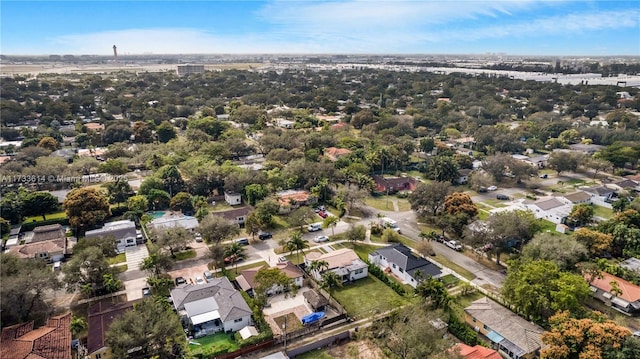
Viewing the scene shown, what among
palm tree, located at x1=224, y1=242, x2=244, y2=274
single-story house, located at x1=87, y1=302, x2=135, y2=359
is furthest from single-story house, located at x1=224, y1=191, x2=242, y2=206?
single-story house, located at x1=87, y1=302, x2=135, y2=359

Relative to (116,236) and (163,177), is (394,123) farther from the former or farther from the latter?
(116,236)

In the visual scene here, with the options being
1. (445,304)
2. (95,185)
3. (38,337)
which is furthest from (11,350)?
(95,185)

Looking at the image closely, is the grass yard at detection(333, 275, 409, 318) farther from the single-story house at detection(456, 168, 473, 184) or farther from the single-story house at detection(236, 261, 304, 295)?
the single-story house at detection(456, 168, 473, 184)

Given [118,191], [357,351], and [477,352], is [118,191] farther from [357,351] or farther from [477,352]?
[477,352]

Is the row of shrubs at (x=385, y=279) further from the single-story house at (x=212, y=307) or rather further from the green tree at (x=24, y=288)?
the green tree at (x=24, y=288)

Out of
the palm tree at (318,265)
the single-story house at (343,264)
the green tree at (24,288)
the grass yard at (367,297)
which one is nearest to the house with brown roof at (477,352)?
the grass yard at (367,297)
